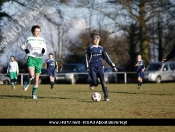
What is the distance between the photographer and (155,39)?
3878 cm

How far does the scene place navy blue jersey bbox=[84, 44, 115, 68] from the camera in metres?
12.9

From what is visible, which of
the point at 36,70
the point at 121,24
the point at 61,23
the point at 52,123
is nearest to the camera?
the point at 52,123

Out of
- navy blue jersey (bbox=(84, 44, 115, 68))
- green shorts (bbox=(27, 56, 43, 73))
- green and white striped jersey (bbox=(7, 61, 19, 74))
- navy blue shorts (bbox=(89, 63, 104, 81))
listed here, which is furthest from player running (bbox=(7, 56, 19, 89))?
navy blue shorts (bbox=(89, 63, 104, 81))

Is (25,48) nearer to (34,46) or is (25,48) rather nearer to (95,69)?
(34,46)

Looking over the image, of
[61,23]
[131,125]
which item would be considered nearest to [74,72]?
[61,23]

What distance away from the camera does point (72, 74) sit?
35562 mm

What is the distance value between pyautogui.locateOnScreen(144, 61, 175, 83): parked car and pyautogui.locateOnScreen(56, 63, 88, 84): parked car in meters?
5.79

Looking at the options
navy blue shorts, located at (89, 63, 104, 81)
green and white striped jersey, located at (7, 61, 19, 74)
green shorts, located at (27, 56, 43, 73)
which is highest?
green and white striped jersey, located at (7, 61, 19, 74)

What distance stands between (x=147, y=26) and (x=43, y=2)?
10.9 metres

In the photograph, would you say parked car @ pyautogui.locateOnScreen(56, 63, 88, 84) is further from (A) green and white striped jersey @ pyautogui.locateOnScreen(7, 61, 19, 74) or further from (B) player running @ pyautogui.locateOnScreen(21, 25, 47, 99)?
(B) player running @ pyautogui.locateOnScreen(21, 25, 47, 99)

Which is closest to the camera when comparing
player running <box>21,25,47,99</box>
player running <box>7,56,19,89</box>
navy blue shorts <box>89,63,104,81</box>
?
player running <box>21,25,47,99</box>

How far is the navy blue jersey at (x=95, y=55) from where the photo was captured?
510 inches

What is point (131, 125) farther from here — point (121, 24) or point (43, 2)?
point (121, 24)

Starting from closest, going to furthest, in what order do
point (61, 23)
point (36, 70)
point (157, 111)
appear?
1. point (157, 111)
2. point (36, 70)
3. point (61, 23)
